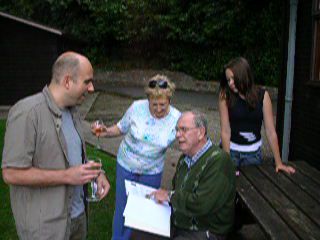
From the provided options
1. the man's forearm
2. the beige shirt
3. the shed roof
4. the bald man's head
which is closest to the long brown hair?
the bald man's head

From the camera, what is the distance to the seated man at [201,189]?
2821 mm

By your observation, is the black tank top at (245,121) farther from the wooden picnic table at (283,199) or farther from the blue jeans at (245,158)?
the wooden picnic table at (283,199)

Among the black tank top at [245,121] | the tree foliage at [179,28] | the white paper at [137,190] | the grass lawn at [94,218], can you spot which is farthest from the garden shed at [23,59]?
the white paper at [137,190]

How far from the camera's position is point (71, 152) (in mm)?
2523

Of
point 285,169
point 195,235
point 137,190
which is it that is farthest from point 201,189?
point 285,169

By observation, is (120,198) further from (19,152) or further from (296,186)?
(19,152)

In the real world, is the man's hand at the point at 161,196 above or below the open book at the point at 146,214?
above

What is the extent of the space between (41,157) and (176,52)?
2204cm

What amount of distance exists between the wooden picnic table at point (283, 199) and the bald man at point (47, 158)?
3.96 ft

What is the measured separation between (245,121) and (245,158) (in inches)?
16.1

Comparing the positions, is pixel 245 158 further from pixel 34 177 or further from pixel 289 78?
pixel 289 78

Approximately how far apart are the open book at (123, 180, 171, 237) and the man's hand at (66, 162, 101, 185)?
700 millimetres

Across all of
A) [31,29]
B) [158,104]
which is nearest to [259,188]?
[158,104]

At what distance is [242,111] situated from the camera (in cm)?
378
